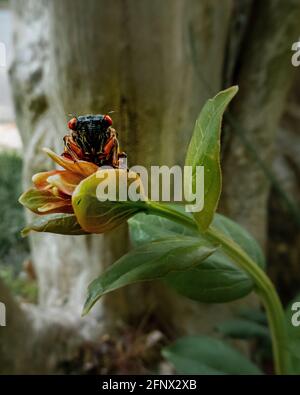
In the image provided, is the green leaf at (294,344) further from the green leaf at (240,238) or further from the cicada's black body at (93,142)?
the cicada's black body at (93,142)

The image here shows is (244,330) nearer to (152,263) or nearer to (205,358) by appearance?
(205,358)

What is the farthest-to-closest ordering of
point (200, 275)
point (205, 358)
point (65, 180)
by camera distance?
point (205, 358) → point (200, 275) → point (65, 180)

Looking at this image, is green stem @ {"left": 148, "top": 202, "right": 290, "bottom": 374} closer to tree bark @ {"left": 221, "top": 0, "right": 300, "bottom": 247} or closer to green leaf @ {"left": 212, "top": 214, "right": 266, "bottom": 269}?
green leaf @ {"left": 212, "top": 214, "right": 266, "bottom": 269}

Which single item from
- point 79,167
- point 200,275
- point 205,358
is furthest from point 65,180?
point 205,358

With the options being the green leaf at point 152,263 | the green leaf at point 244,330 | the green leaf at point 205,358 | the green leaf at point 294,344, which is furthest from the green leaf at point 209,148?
the green leaf at point 244,330

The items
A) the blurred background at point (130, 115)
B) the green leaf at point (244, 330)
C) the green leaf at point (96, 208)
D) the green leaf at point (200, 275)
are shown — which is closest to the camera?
the green leaf at point (96, 208)
